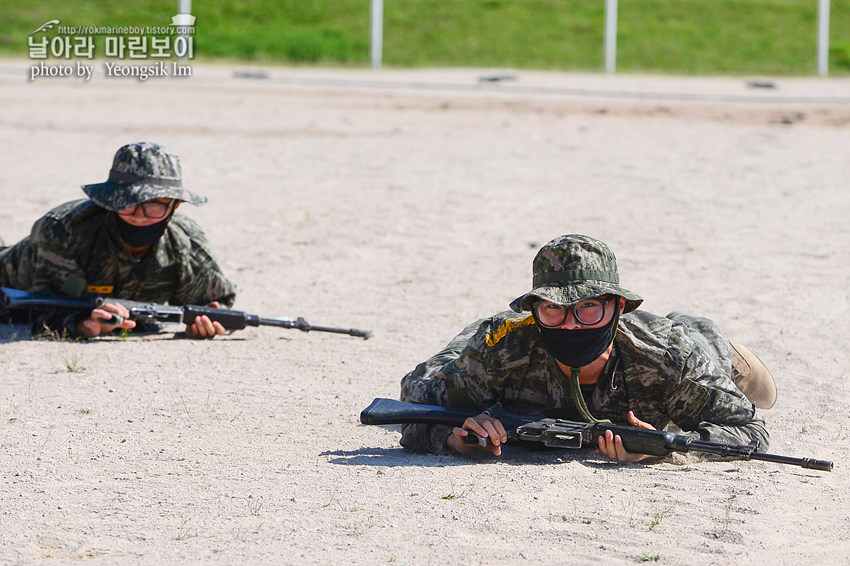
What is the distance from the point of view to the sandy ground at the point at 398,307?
4961 millimetres

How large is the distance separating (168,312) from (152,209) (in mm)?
703

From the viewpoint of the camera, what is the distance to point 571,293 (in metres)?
5.23

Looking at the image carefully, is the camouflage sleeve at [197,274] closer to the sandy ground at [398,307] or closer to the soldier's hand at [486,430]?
the sandy ground at [398,307]

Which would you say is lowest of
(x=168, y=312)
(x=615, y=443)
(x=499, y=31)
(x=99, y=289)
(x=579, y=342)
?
(x=615, y=443)

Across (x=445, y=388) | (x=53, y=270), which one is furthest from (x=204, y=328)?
(x=445, y=388)

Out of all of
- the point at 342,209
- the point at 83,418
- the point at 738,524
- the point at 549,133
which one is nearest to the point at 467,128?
the point at 549,133

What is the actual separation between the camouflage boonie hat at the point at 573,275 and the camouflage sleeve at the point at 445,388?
507 millimetres

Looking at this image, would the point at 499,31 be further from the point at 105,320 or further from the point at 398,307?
the point at 105,320

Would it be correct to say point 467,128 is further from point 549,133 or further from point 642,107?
point 642,107

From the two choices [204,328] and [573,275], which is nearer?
[573,275]

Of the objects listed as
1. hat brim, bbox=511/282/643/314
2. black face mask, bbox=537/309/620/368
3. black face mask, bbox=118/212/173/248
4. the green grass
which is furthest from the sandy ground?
the green grass

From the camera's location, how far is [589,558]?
4.65 m

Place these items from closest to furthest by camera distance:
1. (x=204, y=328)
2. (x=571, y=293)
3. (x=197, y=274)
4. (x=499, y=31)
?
1. (x=571, y=293)
2. (x=204, y=328)
3. (x=197, y=274)
4. (x=499, y=31)

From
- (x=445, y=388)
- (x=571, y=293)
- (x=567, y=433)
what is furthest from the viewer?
(x=445, y=388)
